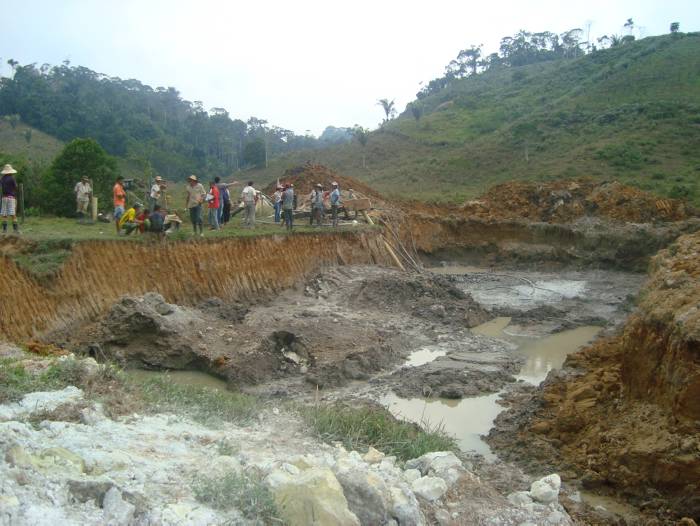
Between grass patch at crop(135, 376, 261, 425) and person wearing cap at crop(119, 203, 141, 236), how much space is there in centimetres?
752

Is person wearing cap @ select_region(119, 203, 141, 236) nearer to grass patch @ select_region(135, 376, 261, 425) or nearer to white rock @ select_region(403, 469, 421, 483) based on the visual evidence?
grass patch @ select_region(135, 376, 261, 425)

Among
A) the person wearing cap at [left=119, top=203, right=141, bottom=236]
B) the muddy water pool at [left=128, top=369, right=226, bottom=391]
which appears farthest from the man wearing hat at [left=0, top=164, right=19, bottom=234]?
the muddy water pool at [left=128, top=369, right=226, bottom=391]

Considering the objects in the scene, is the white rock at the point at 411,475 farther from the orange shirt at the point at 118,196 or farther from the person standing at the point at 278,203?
the person standing at the point at 278,203

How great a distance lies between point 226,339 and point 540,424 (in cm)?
621

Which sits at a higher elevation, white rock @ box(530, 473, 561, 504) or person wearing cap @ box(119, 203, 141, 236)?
person wearing cap @ box(119, 203, 141, 236)

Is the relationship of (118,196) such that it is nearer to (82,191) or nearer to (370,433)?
(82,191)

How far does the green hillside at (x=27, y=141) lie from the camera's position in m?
43.0

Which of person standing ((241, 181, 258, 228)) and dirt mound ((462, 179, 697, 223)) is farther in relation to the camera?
dirt mound ((462, 179, 697, 223))

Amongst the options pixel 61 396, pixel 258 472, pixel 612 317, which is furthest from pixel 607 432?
pixel 612 317

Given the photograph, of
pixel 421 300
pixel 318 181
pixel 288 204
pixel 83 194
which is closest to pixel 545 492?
pixel 421 300

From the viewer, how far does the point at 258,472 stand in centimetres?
518

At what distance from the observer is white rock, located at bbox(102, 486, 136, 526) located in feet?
13.8

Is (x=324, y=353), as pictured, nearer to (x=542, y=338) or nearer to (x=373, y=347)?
(x=373, y=347)

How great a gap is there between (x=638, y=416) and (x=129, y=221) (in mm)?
11271
